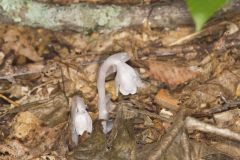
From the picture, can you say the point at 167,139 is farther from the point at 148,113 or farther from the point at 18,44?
the point at 18,44

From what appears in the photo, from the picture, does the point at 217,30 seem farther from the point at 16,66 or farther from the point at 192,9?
the point at 16,66

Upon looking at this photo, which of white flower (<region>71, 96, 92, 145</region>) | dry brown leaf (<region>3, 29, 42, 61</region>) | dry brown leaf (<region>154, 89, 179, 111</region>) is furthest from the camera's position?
dry brown leaf (<region>3, 29, 42, 61</region>)

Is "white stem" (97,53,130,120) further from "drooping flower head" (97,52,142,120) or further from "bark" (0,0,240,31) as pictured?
"bark" (0,0,240,31)

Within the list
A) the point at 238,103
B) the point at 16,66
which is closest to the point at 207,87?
the point at 238,103

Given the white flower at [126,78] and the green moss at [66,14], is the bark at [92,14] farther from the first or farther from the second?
the white flower at [126,78]

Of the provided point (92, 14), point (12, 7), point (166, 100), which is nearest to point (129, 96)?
point (166, 100)

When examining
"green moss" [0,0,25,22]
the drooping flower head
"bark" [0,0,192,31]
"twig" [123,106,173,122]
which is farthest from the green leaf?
"green moss" [0,0,25,22]
